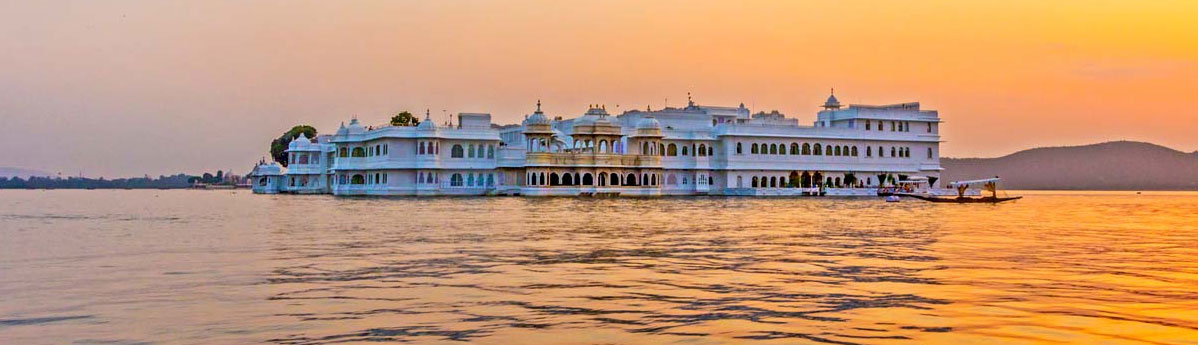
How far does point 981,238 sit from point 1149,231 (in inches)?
262

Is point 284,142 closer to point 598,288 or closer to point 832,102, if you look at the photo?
point 832,102

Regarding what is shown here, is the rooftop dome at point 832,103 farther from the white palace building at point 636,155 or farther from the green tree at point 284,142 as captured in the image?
the green tree at point 284,142

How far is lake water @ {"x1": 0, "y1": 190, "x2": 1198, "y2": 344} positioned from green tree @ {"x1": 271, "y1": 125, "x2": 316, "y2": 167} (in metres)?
77.0

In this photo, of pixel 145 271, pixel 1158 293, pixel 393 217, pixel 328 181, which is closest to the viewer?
pixel 1158 293

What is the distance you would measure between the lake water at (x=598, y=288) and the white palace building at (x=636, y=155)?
42.6 metres

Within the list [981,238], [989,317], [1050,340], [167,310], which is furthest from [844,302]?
[981,238]

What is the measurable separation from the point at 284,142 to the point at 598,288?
9505 cm

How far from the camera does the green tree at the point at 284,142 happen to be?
100250 millimetres

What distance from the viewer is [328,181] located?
3231 inches

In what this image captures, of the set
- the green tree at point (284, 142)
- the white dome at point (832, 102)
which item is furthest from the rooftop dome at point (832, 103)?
the green tree at point (284, 142)

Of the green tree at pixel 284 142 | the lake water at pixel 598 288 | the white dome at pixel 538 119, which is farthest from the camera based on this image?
the green tree at pixel 284 142

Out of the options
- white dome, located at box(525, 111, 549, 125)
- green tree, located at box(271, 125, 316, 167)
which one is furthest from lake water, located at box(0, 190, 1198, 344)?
green tree, located at box(271, 125, 316, 167)

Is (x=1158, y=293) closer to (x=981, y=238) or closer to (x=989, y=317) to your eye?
(x=989, y=317)

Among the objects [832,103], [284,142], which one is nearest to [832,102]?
[832,103]
